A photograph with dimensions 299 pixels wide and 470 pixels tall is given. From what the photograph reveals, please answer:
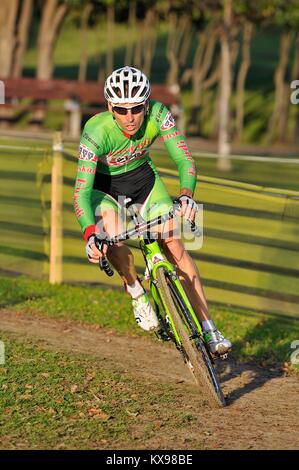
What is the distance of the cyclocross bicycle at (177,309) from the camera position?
784 centimetres

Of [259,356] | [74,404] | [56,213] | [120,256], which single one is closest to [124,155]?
[120,256]

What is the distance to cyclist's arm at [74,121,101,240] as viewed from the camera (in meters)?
7.93

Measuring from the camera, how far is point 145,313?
27.7ft

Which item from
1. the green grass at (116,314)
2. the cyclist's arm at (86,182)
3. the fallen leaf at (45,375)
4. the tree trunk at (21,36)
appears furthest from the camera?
the tree trunk at (21,36)

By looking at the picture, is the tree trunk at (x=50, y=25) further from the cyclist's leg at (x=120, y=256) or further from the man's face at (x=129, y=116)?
the man's face at (x=129, y=116)

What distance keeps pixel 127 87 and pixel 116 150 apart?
1.89 ft

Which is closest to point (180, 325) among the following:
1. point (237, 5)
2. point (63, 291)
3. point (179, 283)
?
point (179, 283)

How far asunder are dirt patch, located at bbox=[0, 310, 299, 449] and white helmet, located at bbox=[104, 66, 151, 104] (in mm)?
2200

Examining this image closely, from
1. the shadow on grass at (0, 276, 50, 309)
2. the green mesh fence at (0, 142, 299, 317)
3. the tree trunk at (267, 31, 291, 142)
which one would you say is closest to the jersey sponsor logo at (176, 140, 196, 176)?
the green mesh fence at (0, 142, 299, 317)

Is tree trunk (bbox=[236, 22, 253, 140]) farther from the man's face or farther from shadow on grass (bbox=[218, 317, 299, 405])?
the man's face

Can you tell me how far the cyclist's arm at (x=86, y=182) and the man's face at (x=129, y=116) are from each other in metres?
0.23

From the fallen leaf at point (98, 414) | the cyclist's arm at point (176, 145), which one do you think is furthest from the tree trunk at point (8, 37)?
the fallen leaf at point (98, 414)
